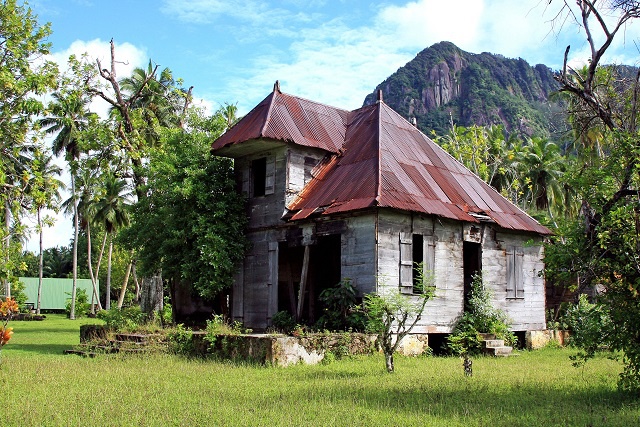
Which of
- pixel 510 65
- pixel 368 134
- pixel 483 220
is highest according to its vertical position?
pixel 510 65

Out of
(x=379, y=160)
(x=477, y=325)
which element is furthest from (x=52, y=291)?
(x=477, y=325)

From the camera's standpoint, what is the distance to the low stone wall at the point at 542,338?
22234 mm

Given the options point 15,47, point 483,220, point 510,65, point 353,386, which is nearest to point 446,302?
point 483,220

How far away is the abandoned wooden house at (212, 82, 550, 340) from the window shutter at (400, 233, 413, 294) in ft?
0.09

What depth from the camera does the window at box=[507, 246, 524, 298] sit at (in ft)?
71.9

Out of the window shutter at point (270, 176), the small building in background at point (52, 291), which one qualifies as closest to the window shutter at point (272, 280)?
the window shutter at point (270, 176)

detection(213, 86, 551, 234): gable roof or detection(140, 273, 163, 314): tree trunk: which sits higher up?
detection(213, 86, 551, 234): gable roof

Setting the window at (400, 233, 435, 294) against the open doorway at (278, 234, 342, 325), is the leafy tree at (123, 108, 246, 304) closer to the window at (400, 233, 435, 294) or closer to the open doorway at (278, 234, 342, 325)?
the open doorway at (278, 234, 342, 325)

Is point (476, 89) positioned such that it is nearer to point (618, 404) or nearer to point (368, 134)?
point (368, 134)

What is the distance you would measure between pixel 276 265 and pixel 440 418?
41.1 ft

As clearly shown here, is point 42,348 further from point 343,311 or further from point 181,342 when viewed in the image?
point 343,311

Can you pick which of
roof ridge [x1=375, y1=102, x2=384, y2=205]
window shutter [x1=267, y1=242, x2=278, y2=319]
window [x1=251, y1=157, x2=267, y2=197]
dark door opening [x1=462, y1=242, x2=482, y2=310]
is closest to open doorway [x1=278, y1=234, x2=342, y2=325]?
window shutter [x1=267, y1=242, x2=278, y2=319]

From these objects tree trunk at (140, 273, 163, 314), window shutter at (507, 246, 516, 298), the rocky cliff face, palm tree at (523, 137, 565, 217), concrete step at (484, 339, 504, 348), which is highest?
the rocky cliff face

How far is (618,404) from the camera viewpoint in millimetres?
9859
